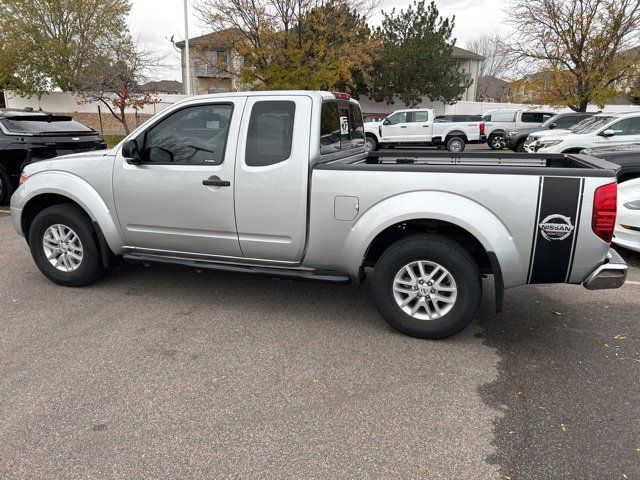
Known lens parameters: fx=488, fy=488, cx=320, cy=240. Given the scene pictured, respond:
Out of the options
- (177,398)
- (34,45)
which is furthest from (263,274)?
(34,45)

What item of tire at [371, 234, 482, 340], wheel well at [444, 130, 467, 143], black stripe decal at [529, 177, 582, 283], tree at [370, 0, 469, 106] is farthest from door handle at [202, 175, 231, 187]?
tree at [370, 0, 469, 106]

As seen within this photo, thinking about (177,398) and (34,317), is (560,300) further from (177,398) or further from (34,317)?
(34,317)

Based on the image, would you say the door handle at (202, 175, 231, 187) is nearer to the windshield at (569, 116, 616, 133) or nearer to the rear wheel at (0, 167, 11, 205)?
the rear wheel at (0, 167, 11, 205)

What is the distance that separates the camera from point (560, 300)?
474 cm

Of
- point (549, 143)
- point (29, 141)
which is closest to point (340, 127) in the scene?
point (29, 141)

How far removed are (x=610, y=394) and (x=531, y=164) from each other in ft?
7.67

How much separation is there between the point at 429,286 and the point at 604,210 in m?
1.29

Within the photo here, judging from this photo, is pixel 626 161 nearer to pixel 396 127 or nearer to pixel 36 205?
pixel 36 205

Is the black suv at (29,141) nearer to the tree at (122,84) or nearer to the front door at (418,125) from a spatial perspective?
the tree at (122,84)

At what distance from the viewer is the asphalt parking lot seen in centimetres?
250

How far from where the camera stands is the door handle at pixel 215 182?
4.05 m

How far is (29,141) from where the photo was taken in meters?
8.48

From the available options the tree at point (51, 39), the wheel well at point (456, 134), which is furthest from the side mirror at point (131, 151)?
the tree at point (51, 39)

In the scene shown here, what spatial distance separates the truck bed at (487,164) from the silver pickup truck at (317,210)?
2cm
